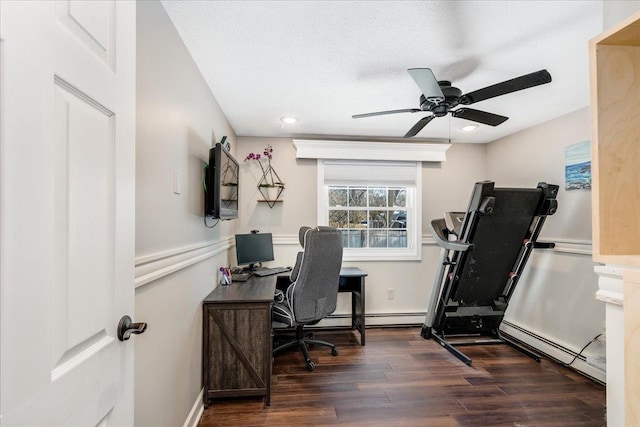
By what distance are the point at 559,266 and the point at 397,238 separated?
1.61 metres

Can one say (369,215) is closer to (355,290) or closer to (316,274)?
(355,290)

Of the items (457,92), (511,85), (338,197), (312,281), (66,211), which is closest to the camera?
(66,211)

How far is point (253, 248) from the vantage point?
3.16 m

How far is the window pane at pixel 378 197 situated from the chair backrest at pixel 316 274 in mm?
1297

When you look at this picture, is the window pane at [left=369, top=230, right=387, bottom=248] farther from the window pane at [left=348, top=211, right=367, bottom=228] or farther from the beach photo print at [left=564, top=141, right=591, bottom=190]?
the beach photo print at [left=564, top=141, right=591, bottom=190]

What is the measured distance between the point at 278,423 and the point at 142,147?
70.4 inches

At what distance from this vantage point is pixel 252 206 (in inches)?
139

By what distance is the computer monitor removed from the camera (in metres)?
3.04

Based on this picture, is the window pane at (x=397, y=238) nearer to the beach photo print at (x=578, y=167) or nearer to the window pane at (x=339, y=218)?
the window pane at (x=339, y=218)

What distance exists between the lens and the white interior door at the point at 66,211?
46 centimetres

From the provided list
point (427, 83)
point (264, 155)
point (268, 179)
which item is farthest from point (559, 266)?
point (264, 155)

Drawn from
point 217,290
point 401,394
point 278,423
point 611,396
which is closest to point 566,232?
point 401,394

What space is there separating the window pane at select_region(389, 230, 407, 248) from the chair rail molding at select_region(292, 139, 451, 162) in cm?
91

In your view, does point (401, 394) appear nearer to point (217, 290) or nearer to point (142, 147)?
point (217, 290)
